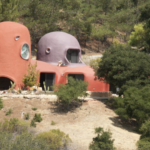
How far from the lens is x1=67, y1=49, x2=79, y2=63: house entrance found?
25.3 metres

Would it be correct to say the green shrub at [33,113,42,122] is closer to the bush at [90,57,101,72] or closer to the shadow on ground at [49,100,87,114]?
the shadow on ground at [49,100,87,114]

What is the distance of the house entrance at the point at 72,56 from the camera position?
2527 centimetres

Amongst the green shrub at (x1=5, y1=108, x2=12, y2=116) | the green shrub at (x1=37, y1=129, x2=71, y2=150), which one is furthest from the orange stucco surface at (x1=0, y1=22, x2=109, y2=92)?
the green shrub at (x1=37, y1=129, x2=71, y2=150)

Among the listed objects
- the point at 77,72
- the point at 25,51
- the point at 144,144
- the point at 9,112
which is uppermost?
the point at 25,51

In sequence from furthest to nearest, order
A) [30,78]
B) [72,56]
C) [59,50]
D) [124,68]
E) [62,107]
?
[72,56] → [59,50] → [30,78] → [124,68] → [62,107]

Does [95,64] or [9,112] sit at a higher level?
[95,64]

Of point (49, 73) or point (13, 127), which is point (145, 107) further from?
point (49, 73)

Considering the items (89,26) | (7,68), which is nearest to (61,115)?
(7,68)

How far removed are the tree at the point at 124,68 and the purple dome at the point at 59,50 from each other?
17.8 ft

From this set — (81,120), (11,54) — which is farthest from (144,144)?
(11,54)

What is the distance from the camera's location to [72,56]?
83.0 ft

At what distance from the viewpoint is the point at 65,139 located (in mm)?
11539

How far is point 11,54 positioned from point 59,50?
256 inches

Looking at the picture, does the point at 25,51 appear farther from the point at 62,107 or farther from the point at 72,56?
the point at 72,56
